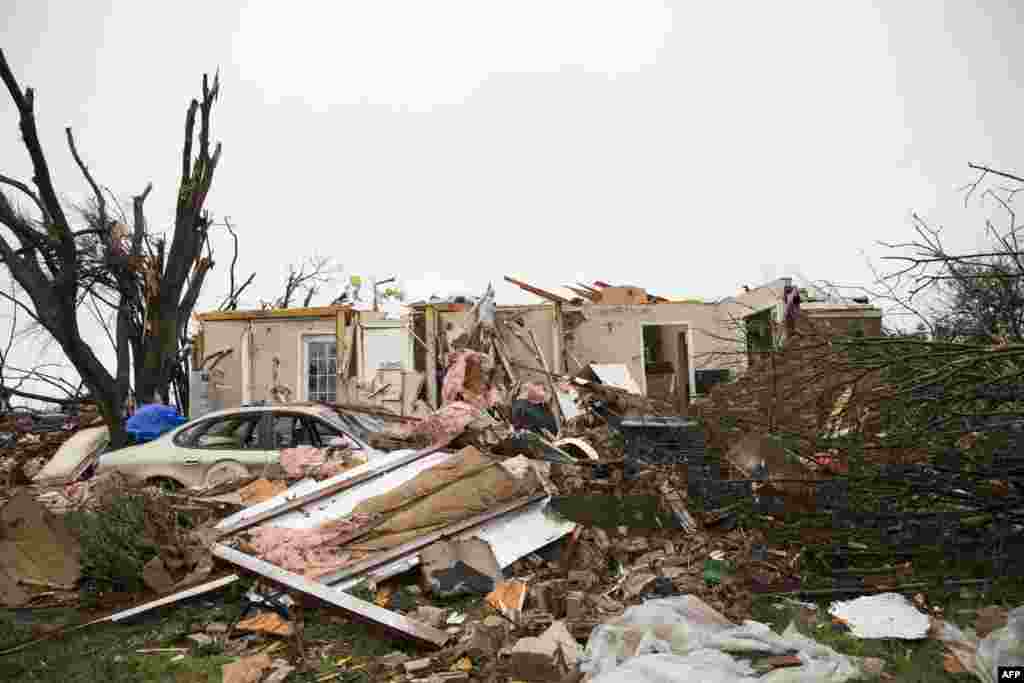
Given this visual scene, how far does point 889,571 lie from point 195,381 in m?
13.4

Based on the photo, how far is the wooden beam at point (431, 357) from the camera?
577 inches

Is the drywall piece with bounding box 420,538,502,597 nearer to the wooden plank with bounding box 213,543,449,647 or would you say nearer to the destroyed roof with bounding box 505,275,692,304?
the wooden plank with bounding box 213,543,449,647

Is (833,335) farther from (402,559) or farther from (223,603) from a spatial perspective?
(223,603)

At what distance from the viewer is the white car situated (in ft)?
25.9

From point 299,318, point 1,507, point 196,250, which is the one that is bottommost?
point 1,507

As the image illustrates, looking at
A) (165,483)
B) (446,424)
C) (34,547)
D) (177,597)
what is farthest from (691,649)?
(165,483)

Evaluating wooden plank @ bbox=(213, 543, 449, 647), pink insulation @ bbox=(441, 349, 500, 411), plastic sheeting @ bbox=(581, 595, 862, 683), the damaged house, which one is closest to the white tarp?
wooden plank @ bbox=(213, 543, 449, 647)

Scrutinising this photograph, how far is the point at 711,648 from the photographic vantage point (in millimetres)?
3691

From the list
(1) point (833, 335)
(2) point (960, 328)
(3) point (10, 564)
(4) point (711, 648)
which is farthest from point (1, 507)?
(2) point (960, 328)

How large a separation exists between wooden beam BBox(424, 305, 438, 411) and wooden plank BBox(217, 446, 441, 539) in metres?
7.57

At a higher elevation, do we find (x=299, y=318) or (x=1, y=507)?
(x=299, y=318)

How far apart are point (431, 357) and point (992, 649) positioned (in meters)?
11.9

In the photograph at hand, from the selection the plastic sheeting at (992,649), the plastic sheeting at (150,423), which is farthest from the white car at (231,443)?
the plastic sheeting at (992,649)

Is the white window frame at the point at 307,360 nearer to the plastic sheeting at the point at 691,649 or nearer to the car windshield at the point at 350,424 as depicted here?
the car windshield at the point at 350,424
